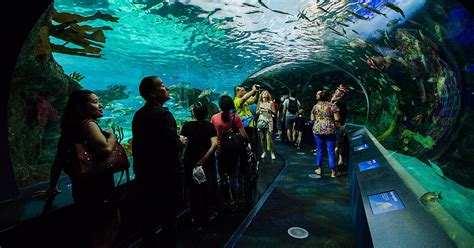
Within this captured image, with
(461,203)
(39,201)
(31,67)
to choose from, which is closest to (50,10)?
(31,67)

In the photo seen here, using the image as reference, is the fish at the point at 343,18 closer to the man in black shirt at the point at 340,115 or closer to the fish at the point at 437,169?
the man in black shirt at the point at 340,115

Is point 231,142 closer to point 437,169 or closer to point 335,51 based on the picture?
point 437,169

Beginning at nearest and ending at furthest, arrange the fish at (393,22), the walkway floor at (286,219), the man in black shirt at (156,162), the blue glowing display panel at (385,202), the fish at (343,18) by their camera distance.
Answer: the blue glowing display panel at (385,202), the man in black shirt at (156,162), the walkway floor at (286,219), the fish at (393,22), the fish at (343,18)

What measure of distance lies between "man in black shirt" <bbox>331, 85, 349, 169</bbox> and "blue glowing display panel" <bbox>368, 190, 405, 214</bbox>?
147 inches

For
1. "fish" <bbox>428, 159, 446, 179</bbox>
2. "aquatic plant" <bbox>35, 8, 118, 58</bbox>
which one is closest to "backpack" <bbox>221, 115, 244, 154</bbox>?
"fish" <bbox>428, 159, 446, 179</bbox>

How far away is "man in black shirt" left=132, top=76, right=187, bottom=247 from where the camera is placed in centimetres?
221

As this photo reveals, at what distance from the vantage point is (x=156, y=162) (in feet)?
7.30

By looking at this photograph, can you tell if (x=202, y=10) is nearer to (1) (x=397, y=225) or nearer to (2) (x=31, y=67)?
(2) (x=31, y=67)

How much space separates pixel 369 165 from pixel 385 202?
1.52 meters

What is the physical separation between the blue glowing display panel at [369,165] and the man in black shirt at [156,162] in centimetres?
301

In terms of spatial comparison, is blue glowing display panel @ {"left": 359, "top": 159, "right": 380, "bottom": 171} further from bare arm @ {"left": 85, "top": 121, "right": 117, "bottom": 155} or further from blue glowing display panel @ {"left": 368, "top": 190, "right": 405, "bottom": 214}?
bare arm @ {"left": 85, "top": 121, "right": 117, "bottom": 155}

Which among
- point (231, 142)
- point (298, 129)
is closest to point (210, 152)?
point (231, 142)

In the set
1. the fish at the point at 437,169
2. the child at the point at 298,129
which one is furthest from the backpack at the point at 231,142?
the child at the point at 298,129

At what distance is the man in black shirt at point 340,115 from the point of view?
19.2 feet
